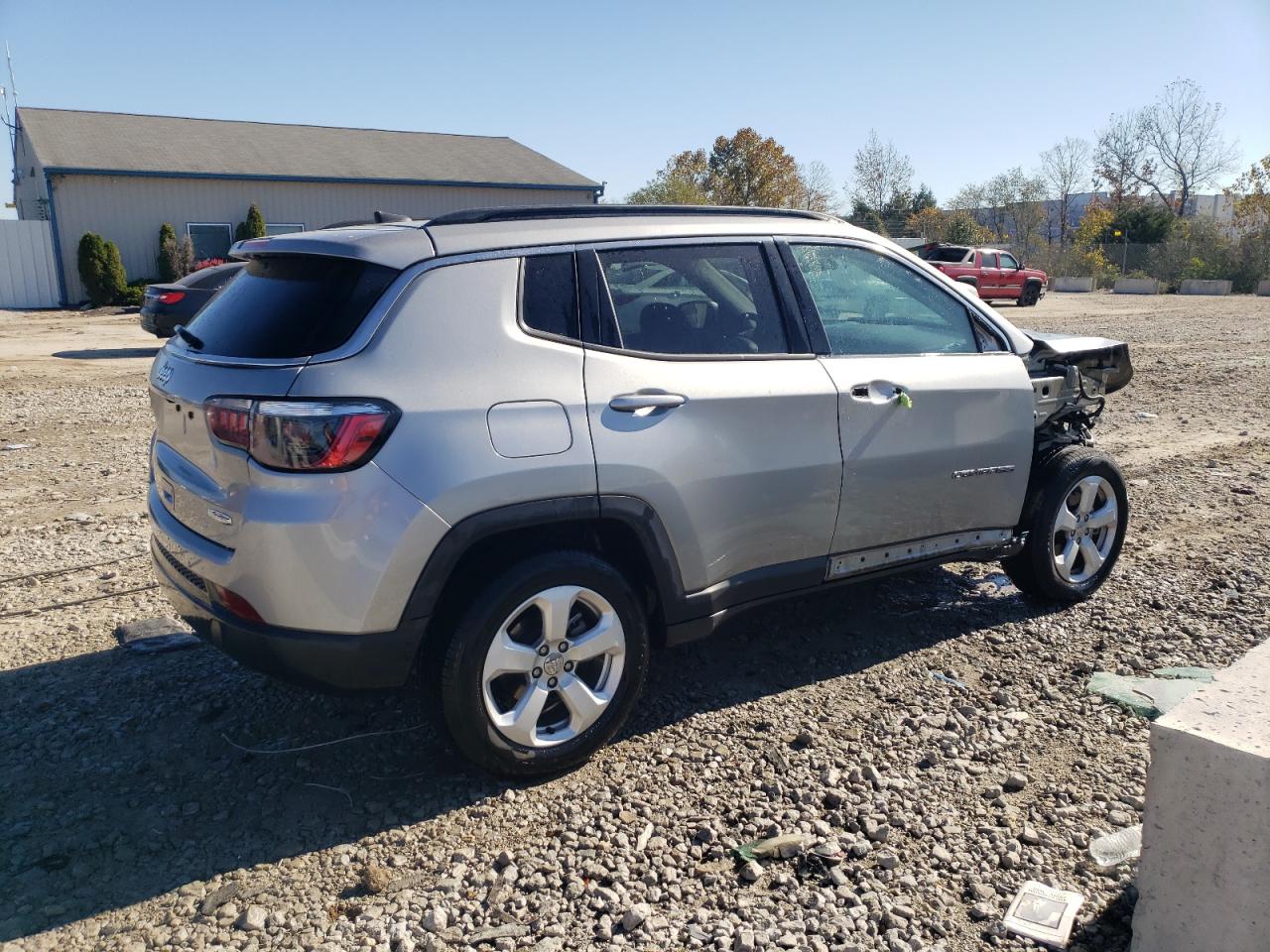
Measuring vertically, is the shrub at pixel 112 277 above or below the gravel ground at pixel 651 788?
above

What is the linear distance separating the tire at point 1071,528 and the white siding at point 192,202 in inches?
999

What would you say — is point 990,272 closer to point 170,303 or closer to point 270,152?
point 170,303

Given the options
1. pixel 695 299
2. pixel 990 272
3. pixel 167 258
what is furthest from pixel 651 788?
pixel 167 258

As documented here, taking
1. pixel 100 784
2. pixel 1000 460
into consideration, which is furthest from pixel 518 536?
pixel 1000 460

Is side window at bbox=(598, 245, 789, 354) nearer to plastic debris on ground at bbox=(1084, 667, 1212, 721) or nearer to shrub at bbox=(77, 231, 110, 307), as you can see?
plastic debris on ground at bbox=(1084, 667, 1212, 721)

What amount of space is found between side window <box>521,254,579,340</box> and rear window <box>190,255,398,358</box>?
1.51ft

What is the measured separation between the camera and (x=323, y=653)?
3.19m

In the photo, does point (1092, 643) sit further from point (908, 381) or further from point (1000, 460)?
point (908, 381)

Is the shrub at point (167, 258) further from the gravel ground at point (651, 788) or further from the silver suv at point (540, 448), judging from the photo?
the silver suv at point (540, 448)

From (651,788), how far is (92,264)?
30.2 metres

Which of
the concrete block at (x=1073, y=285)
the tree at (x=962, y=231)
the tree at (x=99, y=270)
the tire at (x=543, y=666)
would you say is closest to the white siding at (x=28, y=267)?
the tree at (x=99, y=270)

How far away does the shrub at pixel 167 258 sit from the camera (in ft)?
98.6

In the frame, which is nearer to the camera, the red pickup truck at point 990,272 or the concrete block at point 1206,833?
the concrete block at point 1206,833

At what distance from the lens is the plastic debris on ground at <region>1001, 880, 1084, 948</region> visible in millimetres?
2818
